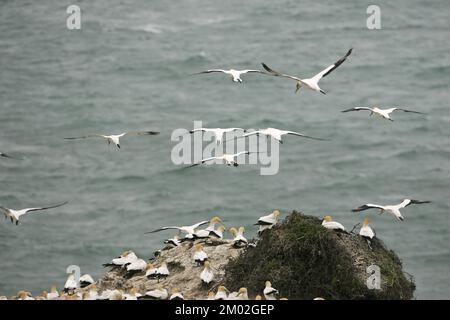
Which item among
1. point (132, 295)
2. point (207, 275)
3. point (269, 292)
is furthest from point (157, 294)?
point (269, 292)

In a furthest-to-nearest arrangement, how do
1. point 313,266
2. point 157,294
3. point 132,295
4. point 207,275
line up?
1. point 207,275
2. point 157,294
3. point 313,266
4. point 132,295

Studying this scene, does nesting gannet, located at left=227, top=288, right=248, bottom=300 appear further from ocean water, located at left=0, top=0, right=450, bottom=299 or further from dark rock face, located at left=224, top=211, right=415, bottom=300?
ocean water, located at left=0, top=0, right=450, bottom=299

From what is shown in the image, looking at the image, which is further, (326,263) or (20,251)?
(20,251)

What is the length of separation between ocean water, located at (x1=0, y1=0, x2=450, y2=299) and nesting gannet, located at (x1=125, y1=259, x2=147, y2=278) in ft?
108

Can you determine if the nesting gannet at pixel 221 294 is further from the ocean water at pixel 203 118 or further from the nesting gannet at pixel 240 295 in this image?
the ocean water at pixel 203 118

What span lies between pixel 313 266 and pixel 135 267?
574 centimetres

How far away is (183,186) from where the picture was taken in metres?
84.0

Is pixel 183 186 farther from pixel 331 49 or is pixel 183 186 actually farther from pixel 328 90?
pixel 331 49

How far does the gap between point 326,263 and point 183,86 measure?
263 ft

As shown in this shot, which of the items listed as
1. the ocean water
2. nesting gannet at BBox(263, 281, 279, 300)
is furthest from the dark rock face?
the ocean water

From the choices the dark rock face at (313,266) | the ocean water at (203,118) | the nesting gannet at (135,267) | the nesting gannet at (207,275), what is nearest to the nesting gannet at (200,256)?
the nesting gannet at (207,275)

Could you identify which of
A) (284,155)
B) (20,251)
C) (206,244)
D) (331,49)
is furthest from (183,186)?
(206,244)

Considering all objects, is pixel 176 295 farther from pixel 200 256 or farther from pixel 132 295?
pixel 200 256

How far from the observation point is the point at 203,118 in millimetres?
97625
